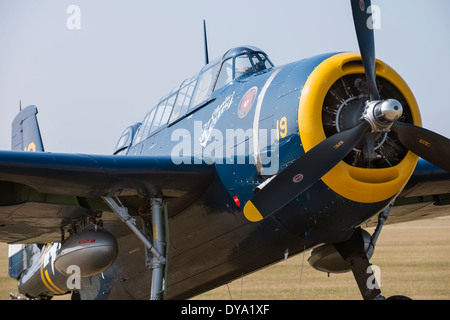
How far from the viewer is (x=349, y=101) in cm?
641

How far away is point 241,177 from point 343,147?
57.3 inches

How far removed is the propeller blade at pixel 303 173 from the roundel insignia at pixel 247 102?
1.11m

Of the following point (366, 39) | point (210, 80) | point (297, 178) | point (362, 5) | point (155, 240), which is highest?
point (362, 5)

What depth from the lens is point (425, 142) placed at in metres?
6.64

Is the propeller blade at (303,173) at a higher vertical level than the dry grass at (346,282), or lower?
higher

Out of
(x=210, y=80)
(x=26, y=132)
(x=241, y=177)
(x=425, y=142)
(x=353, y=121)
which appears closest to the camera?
(x=353, y=121)

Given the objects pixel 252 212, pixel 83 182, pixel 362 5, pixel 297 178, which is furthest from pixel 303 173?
pixel 83 182

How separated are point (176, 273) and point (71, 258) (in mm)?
1800

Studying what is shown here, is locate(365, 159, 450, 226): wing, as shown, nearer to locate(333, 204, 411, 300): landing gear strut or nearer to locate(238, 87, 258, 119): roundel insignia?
locate(333, 204, 411, 300): landing gear strut

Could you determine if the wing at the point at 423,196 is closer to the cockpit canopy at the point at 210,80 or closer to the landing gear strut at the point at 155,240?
the cockpit canopy at the point at 210,80

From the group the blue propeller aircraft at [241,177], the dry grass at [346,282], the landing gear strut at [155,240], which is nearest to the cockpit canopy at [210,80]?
the blue propeller aircraft at [241,177]

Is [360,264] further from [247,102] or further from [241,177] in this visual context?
[247,102]

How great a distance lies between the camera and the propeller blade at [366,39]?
20.1ft
